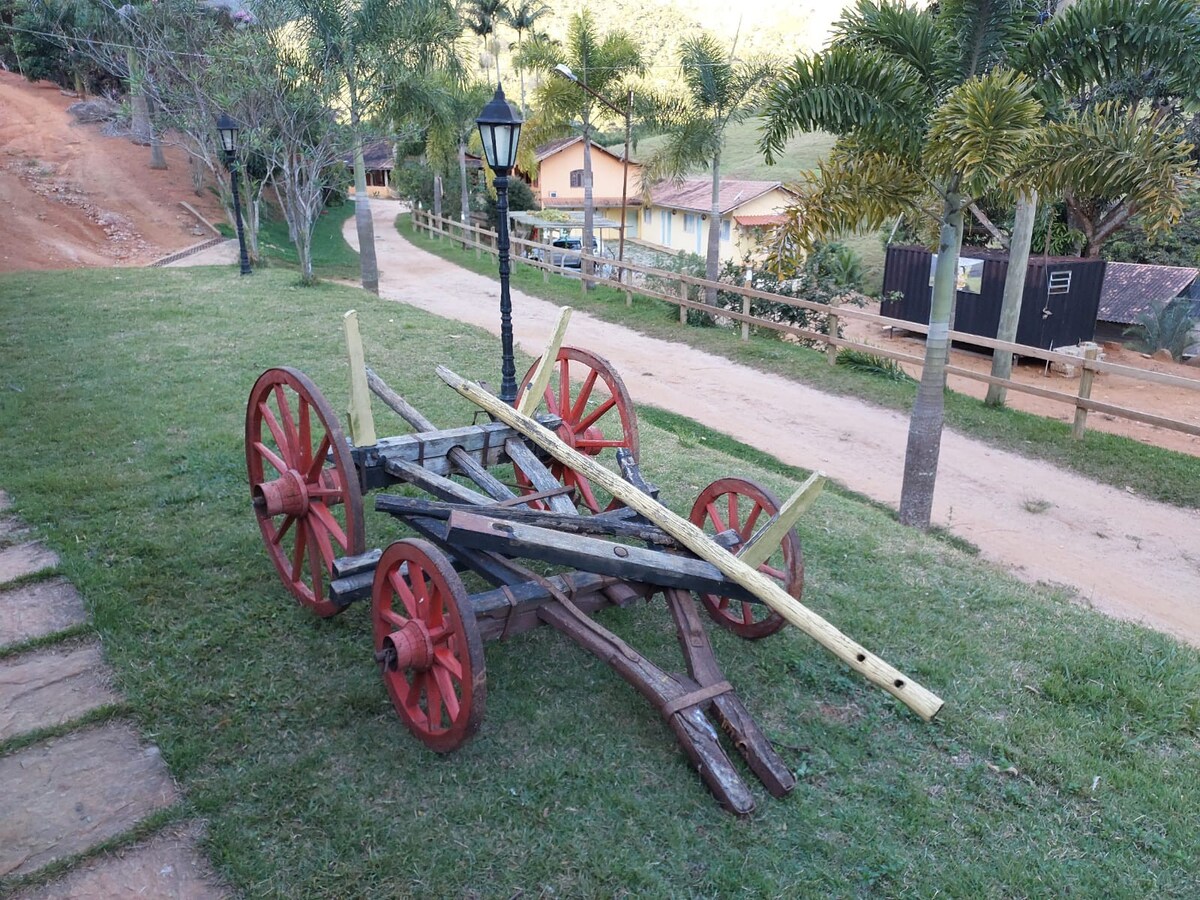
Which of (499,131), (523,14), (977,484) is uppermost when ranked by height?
(523,14)

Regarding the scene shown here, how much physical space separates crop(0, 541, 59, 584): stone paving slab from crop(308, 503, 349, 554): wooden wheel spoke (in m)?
1.92

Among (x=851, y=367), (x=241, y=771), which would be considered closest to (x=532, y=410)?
(x=241, y=771)

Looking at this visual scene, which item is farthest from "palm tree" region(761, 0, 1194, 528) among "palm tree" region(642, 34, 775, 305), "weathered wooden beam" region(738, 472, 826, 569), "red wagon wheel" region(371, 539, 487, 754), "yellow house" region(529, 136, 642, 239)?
"yellow house" region(529, 136, 642, 239)

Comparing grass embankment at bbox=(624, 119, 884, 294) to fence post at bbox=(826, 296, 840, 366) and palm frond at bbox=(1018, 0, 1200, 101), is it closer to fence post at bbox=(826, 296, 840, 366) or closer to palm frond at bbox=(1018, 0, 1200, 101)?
fence post at bbox=(826, 296, 840, 366)

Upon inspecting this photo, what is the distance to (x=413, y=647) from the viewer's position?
3775 mm

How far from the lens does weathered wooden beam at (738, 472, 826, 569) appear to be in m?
4.05

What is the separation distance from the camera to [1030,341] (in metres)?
18.2

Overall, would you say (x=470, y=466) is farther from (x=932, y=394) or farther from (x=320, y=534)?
(x=932, y=394)

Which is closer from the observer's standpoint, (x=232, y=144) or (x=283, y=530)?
(x=283, y=530)

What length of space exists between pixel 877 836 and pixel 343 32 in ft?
57.4

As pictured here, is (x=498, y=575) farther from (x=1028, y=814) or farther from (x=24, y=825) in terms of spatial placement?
(x=1028, y=814)

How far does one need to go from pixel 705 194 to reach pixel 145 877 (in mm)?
A: 37695

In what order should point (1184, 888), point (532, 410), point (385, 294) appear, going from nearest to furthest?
1. point (1184, 888)
2. point (532, 410)
3. point (385, 294)

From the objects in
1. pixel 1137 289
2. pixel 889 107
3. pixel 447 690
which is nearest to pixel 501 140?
pixel 889 107
